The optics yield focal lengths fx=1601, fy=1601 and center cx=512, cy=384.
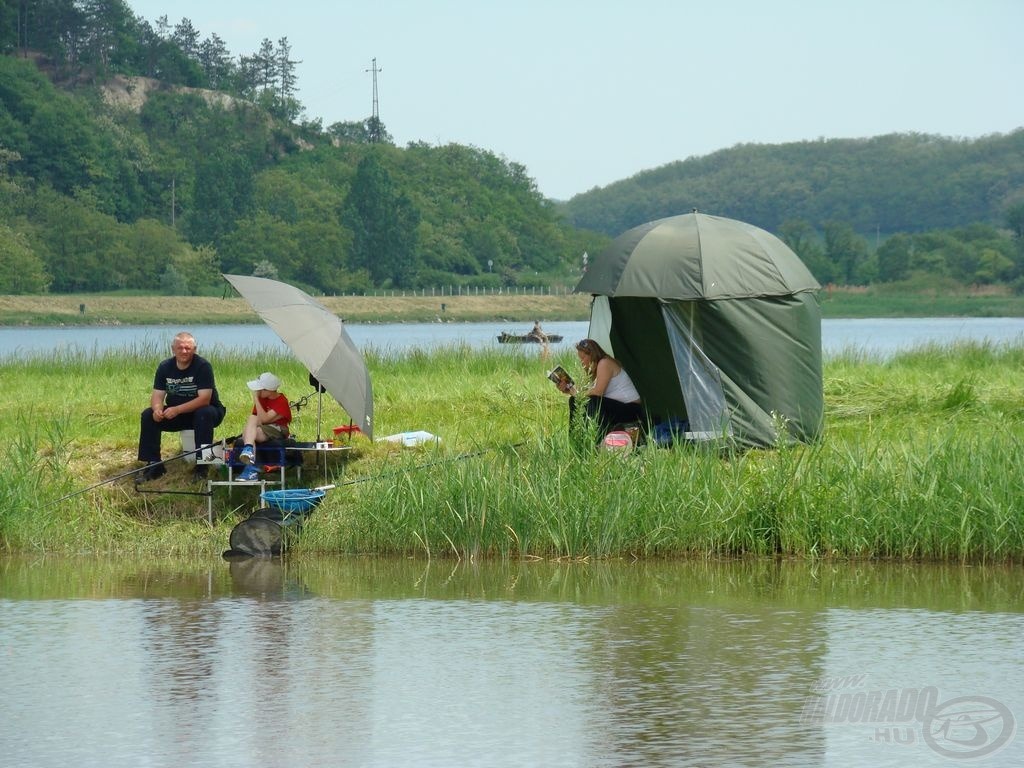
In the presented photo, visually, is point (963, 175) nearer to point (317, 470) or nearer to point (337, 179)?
point (337, 179)

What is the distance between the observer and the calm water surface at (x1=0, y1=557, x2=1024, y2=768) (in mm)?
6793

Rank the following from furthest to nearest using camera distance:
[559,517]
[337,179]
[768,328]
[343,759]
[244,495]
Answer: [337,179] < [768,328] < [244,495] < [559,517] < [343,759]

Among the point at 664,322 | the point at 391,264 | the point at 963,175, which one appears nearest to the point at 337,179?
the point at 391,264

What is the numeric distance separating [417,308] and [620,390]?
95033mm

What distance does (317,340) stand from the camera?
12.6 m

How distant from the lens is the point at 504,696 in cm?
765

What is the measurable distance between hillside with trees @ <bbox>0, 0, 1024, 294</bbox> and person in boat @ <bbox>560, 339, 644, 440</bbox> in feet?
314

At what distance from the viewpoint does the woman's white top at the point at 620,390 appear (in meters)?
13.1

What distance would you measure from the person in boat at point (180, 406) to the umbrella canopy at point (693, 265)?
3284mm

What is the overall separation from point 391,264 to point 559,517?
116880mm

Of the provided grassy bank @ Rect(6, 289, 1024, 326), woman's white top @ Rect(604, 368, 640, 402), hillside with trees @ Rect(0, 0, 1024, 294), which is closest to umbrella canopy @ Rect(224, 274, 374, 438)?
woman's white top @ Rect(604, 368, 640, 402)

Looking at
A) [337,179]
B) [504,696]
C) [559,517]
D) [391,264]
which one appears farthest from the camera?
[337,179]

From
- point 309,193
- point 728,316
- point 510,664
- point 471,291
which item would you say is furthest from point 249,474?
point 309,193

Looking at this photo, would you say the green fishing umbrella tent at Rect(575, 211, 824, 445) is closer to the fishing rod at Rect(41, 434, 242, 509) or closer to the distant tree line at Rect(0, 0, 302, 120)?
the fishing rod at Rect(41, 434, 242, 509)
